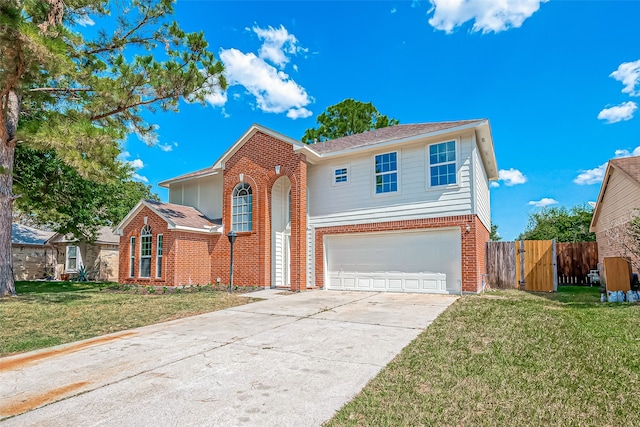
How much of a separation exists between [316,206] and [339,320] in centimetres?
727

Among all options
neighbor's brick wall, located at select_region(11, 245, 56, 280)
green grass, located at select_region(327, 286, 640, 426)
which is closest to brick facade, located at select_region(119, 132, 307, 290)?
green grass, located at select_region(327, 286, 640, 426)

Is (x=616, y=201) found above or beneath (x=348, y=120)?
beneath

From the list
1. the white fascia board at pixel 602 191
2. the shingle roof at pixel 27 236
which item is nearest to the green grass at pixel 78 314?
the white fascia board at pixel 602 191

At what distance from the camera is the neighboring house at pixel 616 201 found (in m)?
12.4

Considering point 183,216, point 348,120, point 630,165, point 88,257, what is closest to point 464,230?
point 630,165

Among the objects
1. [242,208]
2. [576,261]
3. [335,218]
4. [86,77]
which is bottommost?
[576,261]

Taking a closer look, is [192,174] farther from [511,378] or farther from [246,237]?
[511,378]

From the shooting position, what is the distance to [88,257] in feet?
77.5

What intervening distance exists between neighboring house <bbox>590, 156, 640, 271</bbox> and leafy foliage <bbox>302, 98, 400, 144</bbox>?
18.6m

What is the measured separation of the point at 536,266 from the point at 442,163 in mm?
5647

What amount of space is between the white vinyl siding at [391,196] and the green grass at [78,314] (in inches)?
196

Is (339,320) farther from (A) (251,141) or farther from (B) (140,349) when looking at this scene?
(A) (251,141)

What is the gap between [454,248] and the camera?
11.2 meters

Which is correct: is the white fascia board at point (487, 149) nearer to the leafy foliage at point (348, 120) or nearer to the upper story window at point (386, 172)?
the upper story window at point (386, 172)
